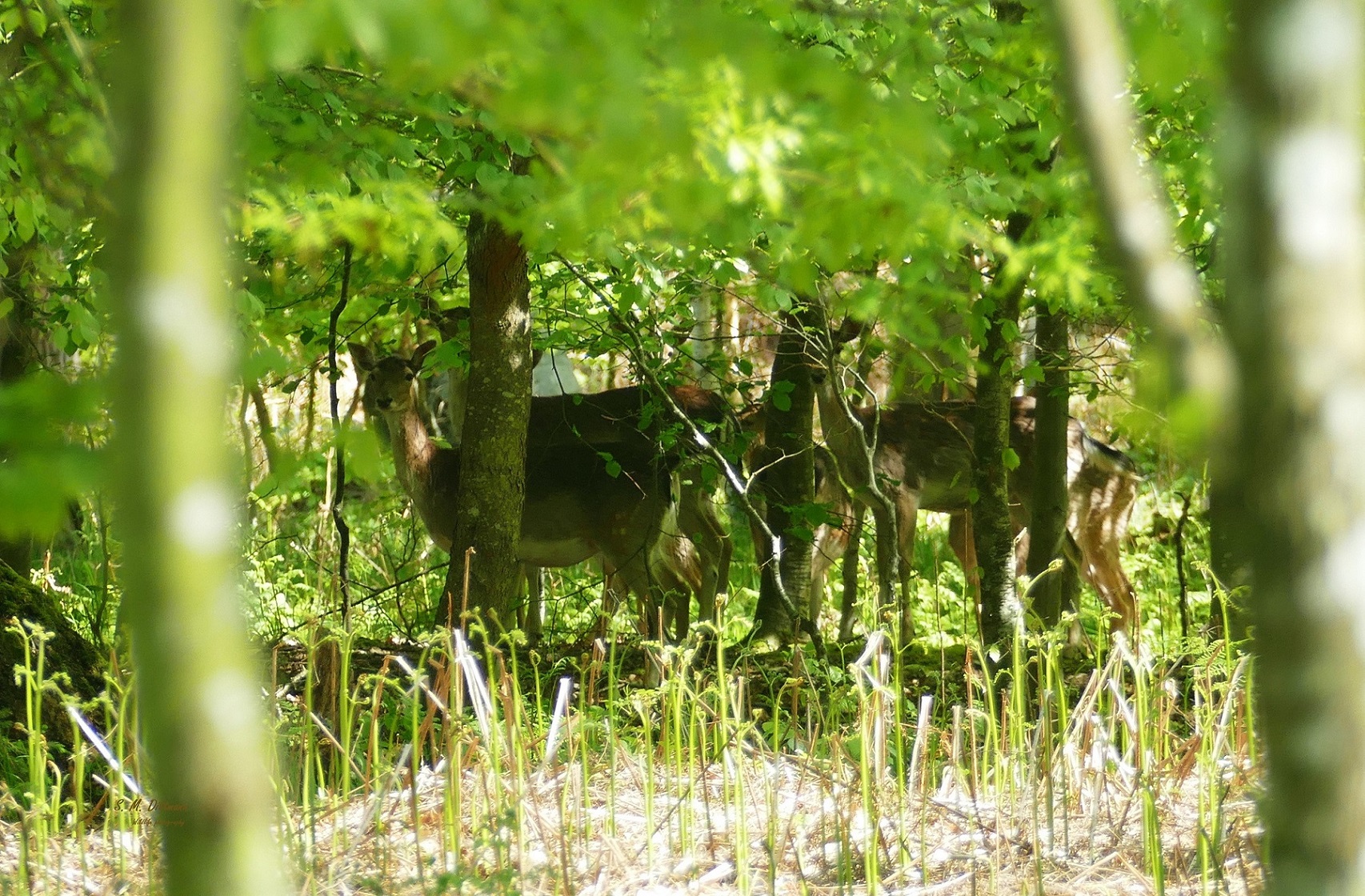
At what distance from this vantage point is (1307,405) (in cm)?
102

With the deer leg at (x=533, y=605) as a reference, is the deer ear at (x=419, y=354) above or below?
above

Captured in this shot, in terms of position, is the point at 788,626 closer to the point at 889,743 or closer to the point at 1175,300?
the point at 889,743

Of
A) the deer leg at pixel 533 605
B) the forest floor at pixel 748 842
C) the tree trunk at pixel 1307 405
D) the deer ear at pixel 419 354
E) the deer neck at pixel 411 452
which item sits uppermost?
the deer ear at pixel 419 354

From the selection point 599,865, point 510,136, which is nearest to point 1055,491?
point 510,136

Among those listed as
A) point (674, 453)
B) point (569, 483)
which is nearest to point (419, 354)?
point (569, 483)

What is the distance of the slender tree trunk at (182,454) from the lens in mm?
1077

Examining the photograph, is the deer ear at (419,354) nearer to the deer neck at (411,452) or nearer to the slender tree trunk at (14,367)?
the deer neck at (411,452)

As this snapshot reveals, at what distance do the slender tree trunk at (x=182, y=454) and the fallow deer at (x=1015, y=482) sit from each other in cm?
924

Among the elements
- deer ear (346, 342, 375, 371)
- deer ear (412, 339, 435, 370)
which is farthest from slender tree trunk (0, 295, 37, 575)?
deer ear (412, 339, 435, 370)

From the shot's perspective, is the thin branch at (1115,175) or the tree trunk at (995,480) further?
the tree trunk at (995,480)

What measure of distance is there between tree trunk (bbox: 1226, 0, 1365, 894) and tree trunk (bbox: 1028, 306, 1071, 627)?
6074mm

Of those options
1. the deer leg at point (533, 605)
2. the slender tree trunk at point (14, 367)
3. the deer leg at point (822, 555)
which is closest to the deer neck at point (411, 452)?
the deer leg at point (533, 605)

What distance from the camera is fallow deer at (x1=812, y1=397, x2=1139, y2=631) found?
34.2 ft

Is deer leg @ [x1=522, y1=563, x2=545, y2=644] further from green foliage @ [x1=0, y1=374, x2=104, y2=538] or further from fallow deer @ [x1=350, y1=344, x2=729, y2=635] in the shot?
green foliage @ [x1=0, y1=374, x2=104, y2=538]
